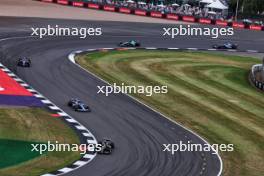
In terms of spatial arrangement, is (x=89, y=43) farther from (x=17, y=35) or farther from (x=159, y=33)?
(x=159, y=33)

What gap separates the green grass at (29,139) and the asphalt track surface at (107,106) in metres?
1.57

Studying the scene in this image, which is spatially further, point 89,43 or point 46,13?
point 46,13

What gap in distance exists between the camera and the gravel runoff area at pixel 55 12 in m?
88.7

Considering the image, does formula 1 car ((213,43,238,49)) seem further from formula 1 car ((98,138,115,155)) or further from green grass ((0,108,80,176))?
formula 1 car ((98,138,115,155))

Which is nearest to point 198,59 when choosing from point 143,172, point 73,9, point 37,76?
point 37,76

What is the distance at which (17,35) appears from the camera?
7188 cm

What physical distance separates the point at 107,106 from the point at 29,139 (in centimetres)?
1091

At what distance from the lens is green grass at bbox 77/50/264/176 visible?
40125mm

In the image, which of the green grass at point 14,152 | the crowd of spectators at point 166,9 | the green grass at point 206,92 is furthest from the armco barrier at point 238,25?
the green grass at point 14,152

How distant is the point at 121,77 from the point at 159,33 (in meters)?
30.5

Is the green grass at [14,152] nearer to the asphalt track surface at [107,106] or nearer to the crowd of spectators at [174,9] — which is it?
the asphalt track surface at [107,106]

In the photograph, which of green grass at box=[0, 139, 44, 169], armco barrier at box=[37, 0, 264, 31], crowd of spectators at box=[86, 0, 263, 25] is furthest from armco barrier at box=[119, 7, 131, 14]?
green grass at box=[0, 139, 44, 169]

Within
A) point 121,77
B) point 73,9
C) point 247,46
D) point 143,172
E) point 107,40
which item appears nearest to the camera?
point 143,172

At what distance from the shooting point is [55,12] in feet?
301
